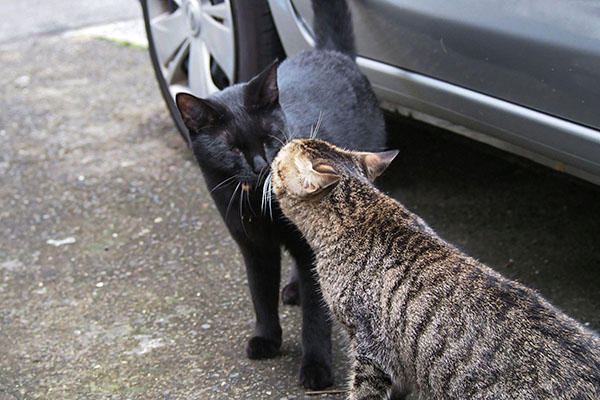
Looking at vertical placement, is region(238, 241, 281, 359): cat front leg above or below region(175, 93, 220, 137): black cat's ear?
below

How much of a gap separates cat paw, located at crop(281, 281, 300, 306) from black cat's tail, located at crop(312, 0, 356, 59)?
3.51ft

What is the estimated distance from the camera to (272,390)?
2.68 metres

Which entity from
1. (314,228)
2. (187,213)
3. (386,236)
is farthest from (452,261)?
(187,213)

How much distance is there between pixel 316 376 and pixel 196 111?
41.6 inches

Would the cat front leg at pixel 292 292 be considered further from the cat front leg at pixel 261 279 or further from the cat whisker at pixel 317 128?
the cat whisker at pixel 317 128

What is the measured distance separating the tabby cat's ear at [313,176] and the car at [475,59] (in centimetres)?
82

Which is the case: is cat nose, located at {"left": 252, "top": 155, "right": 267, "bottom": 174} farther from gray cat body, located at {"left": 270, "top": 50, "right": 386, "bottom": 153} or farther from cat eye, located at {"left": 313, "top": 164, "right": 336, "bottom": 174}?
cat eye, located at {"left": 313, "top": 164, "right": 336, "bottom": 174}

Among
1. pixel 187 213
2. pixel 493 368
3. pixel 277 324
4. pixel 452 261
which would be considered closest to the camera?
pixel 493 368

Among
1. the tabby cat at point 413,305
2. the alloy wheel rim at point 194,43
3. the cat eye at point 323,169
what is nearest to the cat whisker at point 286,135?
the tabby cat at point 413,305

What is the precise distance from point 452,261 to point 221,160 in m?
1.01

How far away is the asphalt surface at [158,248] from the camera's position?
112 inches

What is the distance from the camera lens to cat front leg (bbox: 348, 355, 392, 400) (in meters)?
2.25

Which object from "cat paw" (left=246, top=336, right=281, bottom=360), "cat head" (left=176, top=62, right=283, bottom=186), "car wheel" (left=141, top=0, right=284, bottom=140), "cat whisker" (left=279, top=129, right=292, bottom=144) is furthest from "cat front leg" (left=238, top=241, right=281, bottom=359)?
"car wheel" (left=141, top=0, right=284, bottom=140)

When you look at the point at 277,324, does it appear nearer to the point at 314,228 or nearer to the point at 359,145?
the point at 314,228
